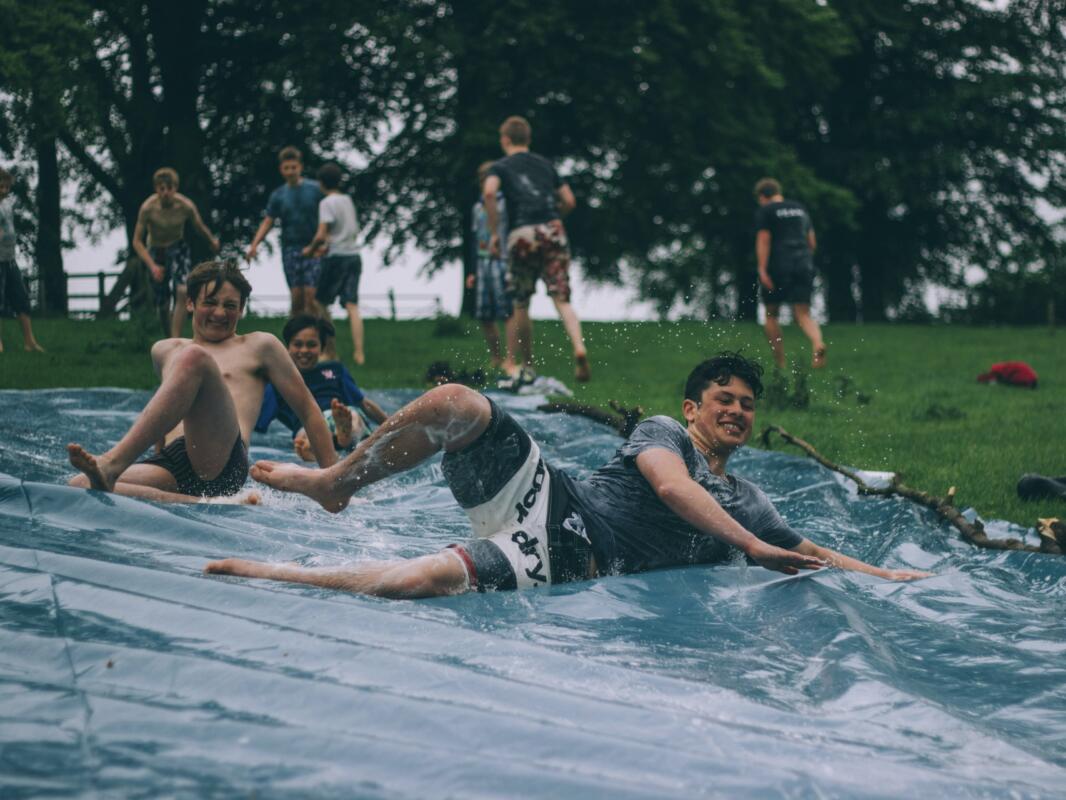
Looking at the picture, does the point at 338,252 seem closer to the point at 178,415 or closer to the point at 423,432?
the point at 178,415

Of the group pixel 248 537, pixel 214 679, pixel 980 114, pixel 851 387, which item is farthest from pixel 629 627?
pixel 980 114

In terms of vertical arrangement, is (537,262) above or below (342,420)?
above

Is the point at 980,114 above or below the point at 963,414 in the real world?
above

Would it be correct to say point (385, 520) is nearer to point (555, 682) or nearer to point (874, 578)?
point (874, 578)

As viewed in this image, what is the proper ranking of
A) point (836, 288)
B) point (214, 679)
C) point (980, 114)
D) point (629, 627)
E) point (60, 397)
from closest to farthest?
point (214, 679), point (629, 627), point (60, 397), point (980, 114), point (836, 288)

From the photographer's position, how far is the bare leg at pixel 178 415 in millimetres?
4922

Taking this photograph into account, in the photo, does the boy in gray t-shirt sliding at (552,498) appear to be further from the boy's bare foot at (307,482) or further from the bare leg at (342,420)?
the bare leg at (342,420)

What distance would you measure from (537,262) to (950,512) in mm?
5233

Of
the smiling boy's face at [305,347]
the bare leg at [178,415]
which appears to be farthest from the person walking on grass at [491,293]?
the bare leg at [178,415]

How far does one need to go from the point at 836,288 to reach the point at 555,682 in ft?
91.6

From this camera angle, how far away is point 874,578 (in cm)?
453

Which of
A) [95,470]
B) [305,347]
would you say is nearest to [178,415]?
Answer: [95,470]

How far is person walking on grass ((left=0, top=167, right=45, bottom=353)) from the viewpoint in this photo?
1162cm

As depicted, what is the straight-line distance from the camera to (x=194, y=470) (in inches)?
222
